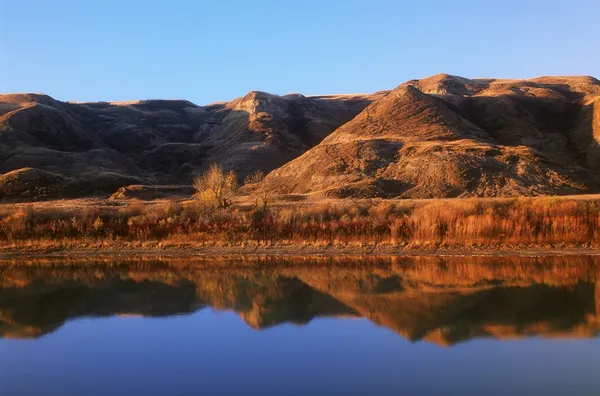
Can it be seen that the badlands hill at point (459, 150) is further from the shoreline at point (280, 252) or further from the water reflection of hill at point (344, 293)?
the water reflection of hill at point (344, 293)

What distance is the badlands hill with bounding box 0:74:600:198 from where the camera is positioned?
53625 millimetres

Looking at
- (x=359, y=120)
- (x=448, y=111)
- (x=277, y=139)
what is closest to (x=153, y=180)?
(x=277, y=139)

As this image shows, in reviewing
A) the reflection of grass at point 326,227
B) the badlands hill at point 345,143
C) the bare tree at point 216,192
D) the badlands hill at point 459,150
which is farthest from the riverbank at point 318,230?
the badlands hill at point 345,143

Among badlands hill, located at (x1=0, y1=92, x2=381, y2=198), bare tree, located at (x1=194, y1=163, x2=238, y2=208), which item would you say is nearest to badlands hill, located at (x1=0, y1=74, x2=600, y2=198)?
badlands hill, located at (x1=0, y1=92, x2=381, y2=198)

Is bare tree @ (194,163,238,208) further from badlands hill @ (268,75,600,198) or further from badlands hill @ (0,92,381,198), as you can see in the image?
badlands hill @ (0,92,381,198)

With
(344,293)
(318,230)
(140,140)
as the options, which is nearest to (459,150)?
(318,230)

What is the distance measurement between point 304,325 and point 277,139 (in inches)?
3235

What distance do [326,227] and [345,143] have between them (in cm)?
4351

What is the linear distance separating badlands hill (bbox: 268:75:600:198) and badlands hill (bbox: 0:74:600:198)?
7.1 inches

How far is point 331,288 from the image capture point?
16.0 meters

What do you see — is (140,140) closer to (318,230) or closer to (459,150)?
(459,150)

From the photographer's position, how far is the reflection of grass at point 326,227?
23141 millimetres

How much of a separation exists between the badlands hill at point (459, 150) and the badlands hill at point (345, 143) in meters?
0.18

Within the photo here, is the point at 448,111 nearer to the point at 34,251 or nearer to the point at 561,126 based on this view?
the point at 561,126
